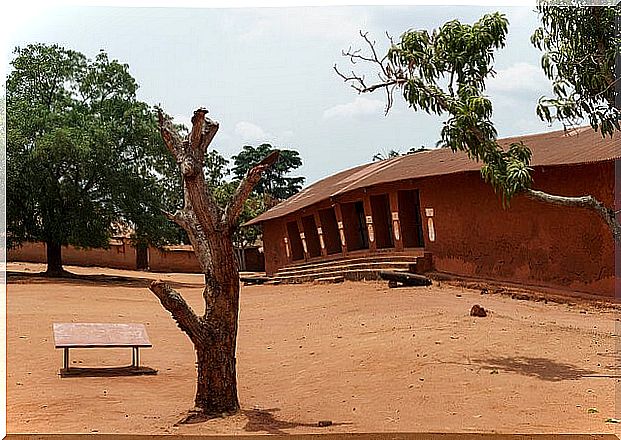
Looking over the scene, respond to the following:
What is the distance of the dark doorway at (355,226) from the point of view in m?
16.6

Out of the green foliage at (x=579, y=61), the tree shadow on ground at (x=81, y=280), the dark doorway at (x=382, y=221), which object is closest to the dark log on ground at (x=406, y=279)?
the dark doorway at (x=382, y=221)

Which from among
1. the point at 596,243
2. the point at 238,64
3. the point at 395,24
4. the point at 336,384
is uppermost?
the point at 238,64

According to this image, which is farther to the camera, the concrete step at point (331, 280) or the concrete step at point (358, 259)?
the concrete step at point (331, 280)

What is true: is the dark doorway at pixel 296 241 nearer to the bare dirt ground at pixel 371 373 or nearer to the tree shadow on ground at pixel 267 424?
the bare dirt ground at pixel 371 373

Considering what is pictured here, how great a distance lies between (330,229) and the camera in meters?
17.5

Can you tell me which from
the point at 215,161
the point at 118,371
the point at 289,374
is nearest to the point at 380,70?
the point at 289,374

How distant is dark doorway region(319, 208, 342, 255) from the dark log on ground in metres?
4.36

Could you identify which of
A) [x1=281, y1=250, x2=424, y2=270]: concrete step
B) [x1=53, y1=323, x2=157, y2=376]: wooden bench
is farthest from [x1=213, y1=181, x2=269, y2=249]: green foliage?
[x1=53, y1=323, x2=157, y2=376]: wooden bench

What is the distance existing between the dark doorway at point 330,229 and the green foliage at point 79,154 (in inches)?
145

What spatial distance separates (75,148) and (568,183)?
34.6ft

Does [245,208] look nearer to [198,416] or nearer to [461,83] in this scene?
[461,83]

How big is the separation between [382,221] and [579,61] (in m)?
8.94

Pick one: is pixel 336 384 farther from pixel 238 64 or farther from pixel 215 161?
pixel 215 161

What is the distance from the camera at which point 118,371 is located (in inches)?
305
